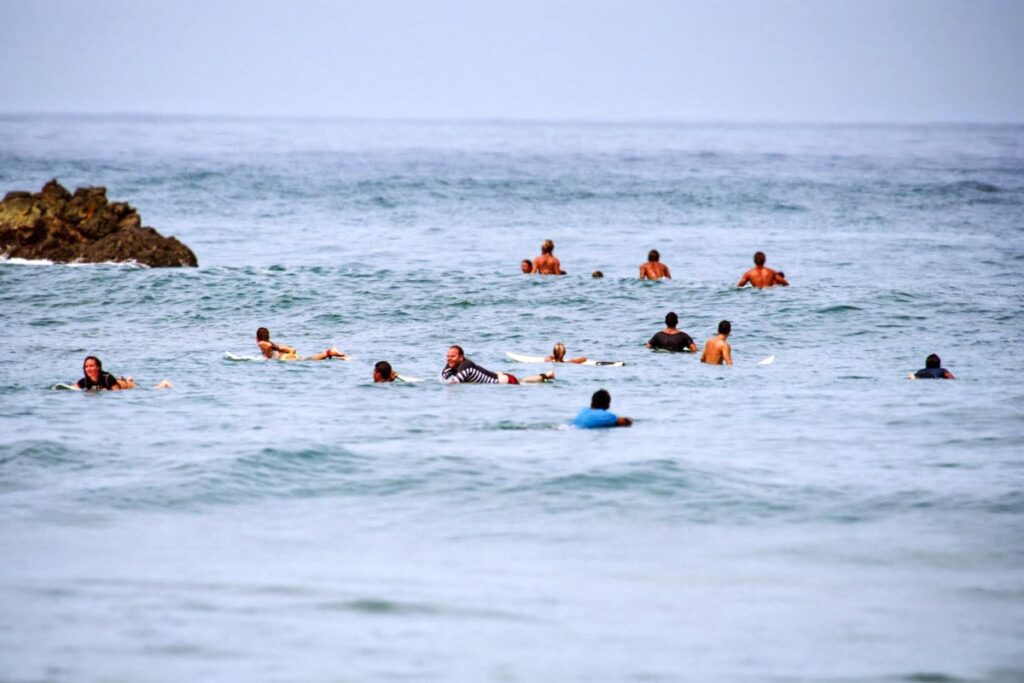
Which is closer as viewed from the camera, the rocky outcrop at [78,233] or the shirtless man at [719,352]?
the shirtless man at [719,352]

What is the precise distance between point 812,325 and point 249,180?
53646 mm

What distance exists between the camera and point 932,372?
23.0 m

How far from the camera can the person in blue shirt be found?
19.2 m

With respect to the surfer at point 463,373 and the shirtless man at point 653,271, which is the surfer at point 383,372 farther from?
the shirtless man at point 653,271

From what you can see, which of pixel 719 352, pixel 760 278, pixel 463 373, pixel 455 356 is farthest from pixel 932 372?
pixel 760 278

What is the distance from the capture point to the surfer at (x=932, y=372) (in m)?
23.0

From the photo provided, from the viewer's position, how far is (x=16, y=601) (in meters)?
12.2

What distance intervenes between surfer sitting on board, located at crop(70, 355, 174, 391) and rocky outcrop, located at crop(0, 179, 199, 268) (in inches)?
537

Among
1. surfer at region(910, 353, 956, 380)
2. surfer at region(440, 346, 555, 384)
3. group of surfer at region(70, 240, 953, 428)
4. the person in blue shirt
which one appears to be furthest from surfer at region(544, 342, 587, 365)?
surfer at region(910, 353, 956, 380)

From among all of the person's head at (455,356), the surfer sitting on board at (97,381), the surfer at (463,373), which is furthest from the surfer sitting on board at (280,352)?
the person's head at (455,356)

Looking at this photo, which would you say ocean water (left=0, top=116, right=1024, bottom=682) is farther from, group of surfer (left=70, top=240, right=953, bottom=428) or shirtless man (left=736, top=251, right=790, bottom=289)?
shirtless man (left=736, top=251, right=790, bottom=289)

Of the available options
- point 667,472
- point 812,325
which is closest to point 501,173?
point 812,325

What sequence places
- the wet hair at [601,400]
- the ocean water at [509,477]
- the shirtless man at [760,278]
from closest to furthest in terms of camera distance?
the ocean water at [509,477]
the wet hair at [601,400]
the shirtless man at [760,278]

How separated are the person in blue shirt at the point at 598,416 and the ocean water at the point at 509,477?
0.24 m
